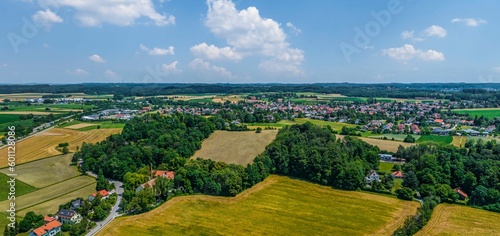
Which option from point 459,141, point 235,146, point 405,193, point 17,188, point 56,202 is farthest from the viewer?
point 459,141

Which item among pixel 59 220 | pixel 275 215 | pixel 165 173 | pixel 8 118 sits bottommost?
pixel 59 220

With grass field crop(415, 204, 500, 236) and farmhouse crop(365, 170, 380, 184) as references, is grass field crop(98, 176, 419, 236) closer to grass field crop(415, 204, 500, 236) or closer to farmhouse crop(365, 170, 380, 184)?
grass field crop(415, 204, 500, 236)

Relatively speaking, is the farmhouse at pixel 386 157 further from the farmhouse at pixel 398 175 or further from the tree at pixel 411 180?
the tree at pixel 411 180

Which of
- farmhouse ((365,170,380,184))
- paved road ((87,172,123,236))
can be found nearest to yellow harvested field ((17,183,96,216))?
paved road ((87,172,123,236))

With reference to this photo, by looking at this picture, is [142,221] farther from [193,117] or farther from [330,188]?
[193,117]

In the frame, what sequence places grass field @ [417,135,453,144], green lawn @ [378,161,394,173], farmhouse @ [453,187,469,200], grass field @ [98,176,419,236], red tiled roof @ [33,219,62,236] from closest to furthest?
red tiled roof @ [33,219,62,236]
grass field @ [98,176,419,236]
farmhouse @ [453,187,469,200]
green lawn @ [378,161,394,173]
grass field @ [417,135,453,144]

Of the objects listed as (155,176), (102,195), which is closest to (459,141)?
(155,176)

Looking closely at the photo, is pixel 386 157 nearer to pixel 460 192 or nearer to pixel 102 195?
pixel 460 192
